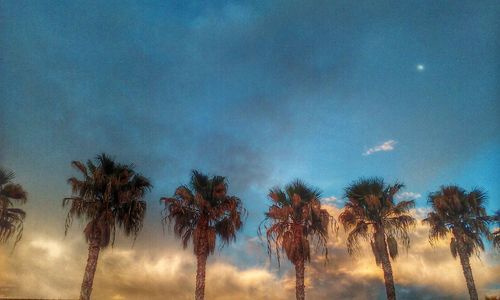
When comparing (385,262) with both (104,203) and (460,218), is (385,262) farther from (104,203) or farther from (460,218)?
(104,203)

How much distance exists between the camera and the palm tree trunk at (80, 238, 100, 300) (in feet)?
83.9

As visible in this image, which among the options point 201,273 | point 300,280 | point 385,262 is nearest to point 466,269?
point 385,262

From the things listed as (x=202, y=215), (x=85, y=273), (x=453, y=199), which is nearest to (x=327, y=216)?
(x=202, y=215)

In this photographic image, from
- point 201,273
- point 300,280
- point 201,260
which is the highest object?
point 201,260

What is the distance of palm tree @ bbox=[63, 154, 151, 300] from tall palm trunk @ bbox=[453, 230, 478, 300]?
28.2 meters

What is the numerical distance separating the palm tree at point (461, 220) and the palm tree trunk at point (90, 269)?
29.7 meters

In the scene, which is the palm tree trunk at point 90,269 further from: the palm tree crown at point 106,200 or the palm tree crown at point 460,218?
the palm tree crown at point 460,218

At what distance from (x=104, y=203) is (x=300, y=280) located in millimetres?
16679

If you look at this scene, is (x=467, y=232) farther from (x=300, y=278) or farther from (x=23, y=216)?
(x=23, y=216)

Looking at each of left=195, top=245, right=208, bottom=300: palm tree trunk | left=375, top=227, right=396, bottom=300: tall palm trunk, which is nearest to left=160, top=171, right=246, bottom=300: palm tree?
left=195, top=245, right=208, bottom=300: palm tree trunk

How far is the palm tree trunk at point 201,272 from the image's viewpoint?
27.8 meters

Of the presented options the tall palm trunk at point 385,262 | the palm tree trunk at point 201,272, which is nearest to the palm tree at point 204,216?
the palm tree trunk at point 201,272

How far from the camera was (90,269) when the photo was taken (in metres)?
26.2

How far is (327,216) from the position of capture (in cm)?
3250
